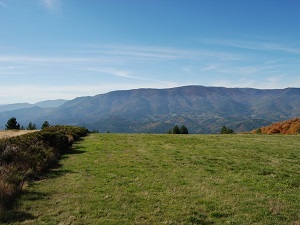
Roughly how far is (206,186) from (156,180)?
2.96 m

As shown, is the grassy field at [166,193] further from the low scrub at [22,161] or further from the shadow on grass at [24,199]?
the low scrub at [22,161]

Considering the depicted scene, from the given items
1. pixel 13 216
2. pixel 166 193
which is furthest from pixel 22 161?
pixel 166 193

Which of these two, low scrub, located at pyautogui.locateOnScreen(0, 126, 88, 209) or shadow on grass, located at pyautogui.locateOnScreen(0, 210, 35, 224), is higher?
low scrub, located at pyautogui.locateOnScreen(0, 126, 88, 209)

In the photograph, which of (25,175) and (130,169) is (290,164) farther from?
(25,175)

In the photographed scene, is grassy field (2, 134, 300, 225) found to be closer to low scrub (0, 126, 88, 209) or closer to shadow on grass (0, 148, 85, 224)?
shadow on grass (0, 148, 85, 224)

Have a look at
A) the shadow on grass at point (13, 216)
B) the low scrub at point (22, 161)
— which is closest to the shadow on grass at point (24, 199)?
the shadow on grass at point (13, 216)

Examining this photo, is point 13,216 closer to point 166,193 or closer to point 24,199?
point 24,199

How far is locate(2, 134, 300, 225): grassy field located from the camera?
1095 centimetres

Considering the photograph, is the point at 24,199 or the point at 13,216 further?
the point at 24,199

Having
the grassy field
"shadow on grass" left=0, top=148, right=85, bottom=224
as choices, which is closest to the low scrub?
"shadow on grass" left=0, top=148, right=85, bottom=224

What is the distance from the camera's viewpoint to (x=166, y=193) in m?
13.8

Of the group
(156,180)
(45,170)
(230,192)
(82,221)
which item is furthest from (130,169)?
(82,221)

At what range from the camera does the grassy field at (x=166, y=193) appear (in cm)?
1095

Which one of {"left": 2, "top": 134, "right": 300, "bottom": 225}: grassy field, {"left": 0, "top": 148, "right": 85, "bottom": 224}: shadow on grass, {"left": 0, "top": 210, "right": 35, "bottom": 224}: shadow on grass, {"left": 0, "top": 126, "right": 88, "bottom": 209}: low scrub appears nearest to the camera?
{"left": 0, "top": 210, "right": 35, "bottom": 224}: shadow on grass
